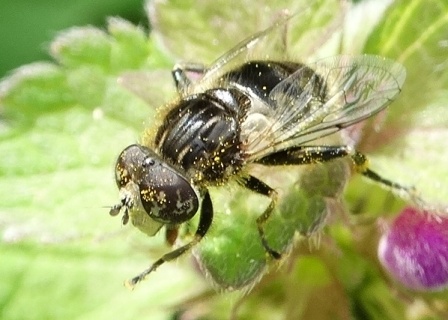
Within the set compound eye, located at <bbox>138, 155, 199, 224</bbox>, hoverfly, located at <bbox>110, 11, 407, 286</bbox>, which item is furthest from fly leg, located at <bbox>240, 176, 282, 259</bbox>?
compound eye, located at <bbox>138, 155, 199, 224</bbox>

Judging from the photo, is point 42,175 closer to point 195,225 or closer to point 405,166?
point 195,225

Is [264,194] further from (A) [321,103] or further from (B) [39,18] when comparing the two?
(B) [39,18]

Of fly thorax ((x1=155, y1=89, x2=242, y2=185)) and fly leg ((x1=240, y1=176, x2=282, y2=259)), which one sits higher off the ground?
fly thorax ((x1=155, y1=89, x2=242, y2=185))


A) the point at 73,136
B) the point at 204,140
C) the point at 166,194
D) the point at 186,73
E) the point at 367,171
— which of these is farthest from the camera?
the point at 73,136

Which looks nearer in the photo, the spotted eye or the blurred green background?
the spotted eye

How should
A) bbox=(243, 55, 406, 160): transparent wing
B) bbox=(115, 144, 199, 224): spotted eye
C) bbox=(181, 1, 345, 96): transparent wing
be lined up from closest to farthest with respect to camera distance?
bbox=(115, 144, 199, 224): spotted eye < bbox=(243, 55, 406, 160): transparent wing < bbox=(181, 1, 345, 96): transparent wing

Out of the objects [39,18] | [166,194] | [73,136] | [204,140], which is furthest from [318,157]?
[39,18]

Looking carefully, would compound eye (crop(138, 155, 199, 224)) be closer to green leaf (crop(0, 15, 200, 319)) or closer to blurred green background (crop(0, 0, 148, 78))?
green leaf (crop(0, 15, 200, 319))
